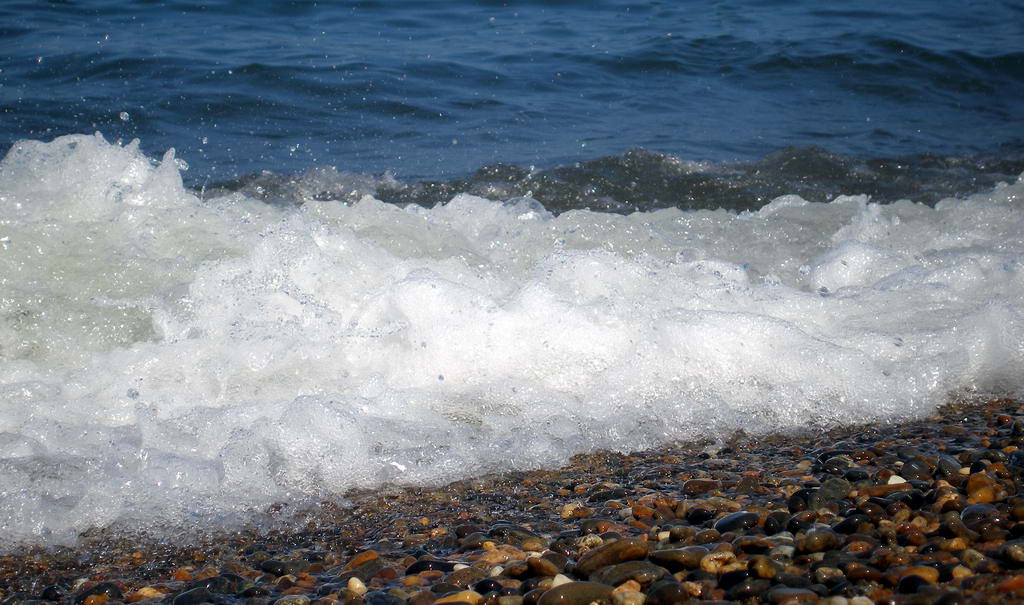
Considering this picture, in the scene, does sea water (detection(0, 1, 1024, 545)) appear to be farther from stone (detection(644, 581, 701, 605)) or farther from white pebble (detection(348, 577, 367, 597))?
stone (detection(644, 581, 701, 605))

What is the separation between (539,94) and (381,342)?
613cm

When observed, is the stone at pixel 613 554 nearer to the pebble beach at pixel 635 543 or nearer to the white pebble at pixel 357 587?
the pebble beach at pixel 635 543

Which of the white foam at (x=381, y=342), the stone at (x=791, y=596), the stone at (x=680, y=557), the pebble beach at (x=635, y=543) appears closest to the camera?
the stone at (x=791, y=596)

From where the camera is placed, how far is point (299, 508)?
291 cm

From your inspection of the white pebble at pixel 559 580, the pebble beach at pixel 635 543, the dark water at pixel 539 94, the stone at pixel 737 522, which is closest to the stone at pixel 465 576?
the pebble beach at pixel 635 543

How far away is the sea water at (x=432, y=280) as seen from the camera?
3.23 m

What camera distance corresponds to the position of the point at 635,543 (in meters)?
2.37

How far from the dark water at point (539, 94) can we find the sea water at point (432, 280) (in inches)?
2.1

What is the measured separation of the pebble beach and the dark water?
390 cm

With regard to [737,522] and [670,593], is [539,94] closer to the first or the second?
[737,522]

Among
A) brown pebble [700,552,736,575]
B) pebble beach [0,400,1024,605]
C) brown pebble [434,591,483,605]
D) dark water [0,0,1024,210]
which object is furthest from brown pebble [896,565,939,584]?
dark water [0,0,1024,210]

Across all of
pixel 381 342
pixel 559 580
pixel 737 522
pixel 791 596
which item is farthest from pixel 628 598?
pixel 381 342

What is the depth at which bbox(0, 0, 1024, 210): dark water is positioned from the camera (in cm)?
729

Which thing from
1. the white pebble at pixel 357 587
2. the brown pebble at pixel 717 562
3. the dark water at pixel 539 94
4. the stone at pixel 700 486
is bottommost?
the white pebble at pixel 357 587
